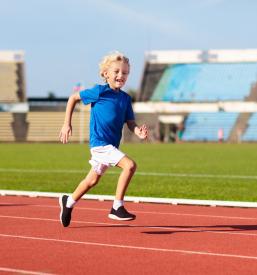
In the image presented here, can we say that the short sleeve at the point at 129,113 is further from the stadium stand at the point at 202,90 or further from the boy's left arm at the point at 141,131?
the stadium stand at the point at 202,90

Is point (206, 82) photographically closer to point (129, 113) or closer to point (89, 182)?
point (129, 113)

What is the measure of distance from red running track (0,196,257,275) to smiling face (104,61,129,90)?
4.78ft

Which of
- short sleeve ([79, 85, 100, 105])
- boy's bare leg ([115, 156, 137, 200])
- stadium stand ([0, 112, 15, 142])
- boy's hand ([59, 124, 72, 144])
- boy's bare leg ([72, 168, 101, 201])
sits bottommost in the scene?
stadium stand ([0, 112, 15, 142])

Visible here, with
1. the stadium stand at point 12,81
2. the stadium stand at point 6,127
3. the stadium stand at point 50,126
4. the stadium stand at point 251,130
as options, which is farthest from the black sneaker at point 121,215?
the stadium stand at point 12,81

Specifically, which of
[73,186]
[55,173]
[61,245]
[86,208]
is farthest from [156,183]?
[61,245]

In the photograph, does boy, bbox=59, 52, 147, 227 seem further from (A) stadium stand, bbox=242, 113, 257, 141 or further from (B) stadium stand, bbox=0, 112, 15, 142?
(B) stadium stand, bbox=0, 112, 15, 142

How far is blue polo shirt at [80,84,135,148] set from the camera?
24.7 ft

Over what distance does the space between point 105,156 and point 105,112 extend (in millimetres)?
438

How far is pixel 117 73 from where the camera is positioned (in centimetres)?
745

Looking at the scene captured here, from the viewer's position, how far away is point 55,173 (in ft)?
63.0

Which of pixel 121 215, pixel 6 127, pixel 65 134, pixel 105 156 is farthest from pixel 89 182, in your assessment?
pixel 6 127

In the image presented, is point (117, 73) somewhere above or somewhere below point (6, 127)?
above

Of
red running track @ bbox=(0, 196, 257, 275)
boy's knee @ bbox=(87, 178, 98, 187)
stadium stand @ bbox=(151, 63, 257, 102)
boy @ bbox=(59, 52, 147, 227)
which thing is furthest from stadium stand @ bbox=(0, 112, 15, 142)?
boy @ bbox=(59, 52, 147, 227)

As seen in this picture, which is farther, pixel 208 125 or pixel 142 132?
pixel 208 125
